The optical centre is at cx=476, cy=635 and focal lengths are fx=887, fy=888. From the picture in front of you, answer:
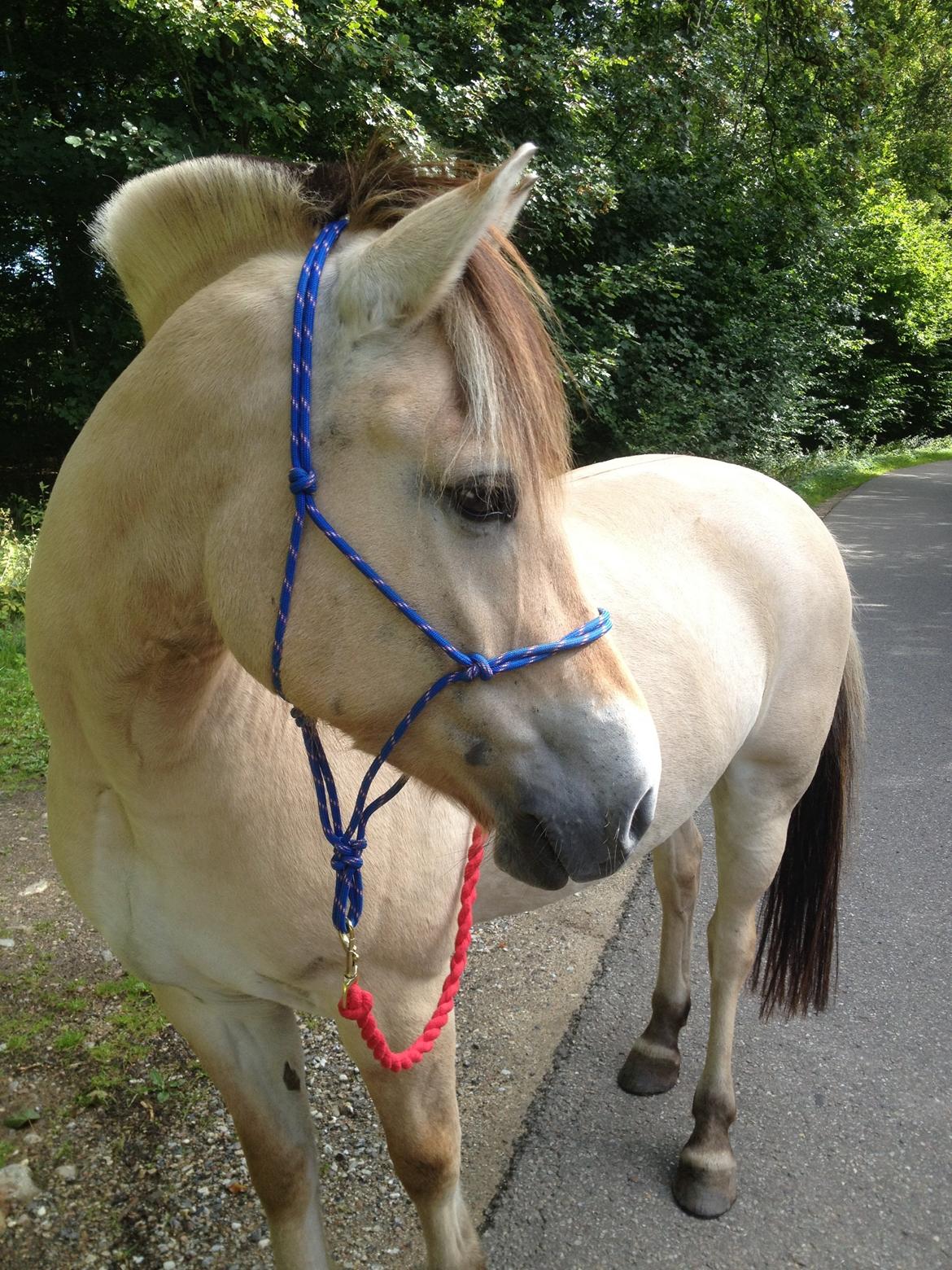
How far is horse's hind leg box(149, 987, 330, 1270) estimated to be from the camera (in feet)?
5.67

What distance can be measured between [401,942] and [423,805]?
238 millimetres

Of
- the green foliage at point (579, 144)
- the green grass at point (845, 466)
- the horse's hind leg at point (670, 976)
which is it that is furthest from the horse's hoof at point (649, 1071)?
the green grass at point (845, 466)

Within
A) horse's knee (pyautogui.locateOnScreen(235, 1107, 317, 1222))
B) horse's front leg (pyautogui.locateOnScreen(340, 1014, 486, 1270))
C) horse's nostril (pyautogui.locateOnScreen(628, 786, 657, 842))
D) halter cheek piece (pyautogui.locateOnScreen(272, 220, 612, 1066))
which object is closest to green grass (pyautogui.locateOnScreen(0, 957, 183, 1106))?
horse's knee (pyautogui.locateOnScreen(235, 1107, 317, 1222))

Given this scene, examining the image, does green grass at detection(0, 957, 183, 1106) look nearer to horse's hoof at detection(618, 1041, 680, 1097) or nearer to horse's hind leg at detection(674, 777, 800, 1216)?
horse's hoof at detection(618, 1041, 680, 1097)

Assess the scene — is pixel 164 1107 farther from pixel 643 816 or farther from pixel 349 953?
pixel 643 816

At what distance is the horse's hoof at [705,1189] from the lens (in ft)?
7.23

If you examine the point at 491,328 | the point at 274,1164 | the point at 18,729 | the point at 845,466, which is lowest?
the point at 845,466

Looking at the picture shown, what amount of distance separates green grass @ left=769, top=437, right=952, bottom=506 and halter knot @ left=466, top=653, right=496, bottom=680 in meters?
11.5

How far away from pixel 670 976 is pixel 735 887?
424mm

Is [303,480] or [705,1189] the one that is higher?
[303,480]

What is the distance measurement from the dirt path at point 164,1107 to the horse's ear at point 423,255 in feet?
6.60

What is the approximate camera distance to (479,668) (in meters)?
1.09

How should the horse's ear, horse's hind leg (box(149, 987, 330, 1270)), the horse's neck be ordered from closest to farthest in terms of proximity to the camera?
the horse's ear < the horse's neck < horse's hind leg (box(149, 987, 330, 1270))

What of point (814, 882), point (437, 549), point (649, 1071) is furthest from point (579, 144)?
point (437, 549)
